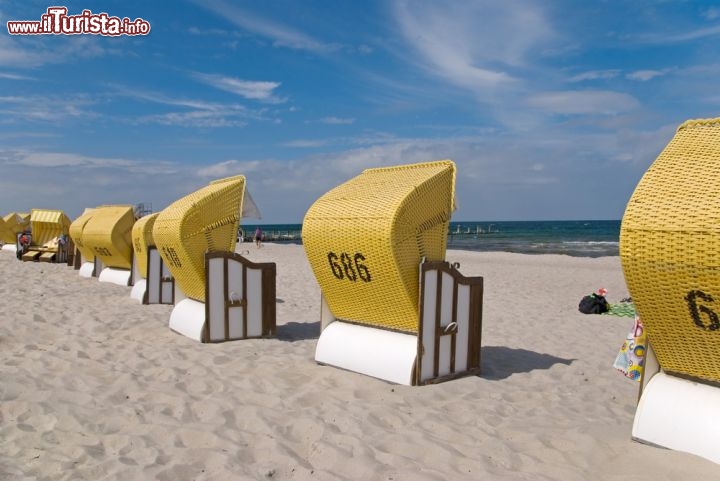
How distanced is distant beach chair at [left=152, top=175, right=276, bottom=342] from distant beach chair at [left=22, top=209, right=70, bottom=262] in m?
13.6

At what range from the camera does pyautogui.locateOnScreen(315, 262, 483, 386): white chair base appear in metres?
5.26

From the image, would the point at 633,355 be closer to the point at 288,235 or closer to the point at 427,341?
the point at 427,341

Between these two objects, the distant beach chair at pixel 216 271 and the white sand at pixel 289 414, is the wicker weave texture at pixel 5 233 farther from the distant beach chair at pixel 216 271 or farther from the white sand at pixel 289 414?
the distant beach chair at pixel 216 271

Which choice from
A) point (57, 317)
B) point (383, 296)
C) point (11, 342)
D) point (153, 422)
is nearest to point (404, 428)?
point (383, 296)

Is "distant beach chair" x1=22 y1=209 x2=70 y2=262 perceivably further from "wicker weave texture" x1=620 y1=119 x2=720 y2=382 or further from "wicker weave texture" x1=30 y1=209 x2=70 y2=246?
"wicker weave texture" x1=620 y1=119 x2=720 y2=382

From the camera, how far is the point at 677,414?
3.72 meters

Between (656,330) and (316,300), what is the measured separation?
821cm

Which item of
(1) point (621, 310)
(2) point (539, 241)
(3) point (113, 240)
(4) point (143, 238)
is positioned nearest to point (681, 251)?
(1) point (621, 310)

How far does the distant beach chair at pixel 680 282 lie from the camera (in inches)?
131

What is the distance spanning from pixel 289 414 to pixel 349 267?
4.89 ft

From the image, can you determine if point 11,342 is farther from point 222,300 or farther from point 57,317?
point 222,300

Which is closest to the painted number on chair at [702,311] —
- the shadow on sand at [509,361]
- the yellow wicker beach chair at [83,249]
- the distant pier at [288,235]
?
the shadow on sand at [509,361]

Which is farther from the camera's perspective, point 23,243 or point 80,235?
point 23,243

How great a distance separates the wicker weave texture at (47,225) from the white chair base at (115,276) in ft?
24.7
